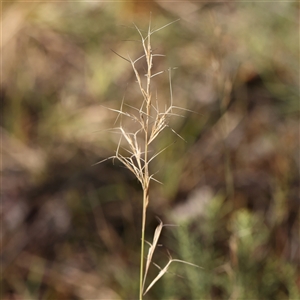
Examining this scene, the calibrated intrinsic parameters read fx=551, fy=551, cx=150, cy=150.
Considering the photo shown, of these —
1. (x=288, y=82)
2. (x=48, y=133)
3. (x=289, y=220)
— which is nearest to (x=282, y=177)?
(x=289, y=220)

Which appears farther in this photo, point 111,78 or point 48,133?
point 111,78

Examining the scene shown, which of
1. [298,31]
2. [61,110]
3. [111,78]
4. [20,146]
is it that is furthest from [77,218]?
[298,31]

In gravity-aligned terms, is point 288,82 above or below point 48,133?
above

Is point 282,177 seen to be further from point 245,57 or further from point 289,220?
point 245,57

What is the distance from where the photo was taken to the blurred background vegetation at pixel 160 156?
2098 millimetres

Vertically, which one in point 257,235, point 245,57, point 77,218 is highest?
point 245,57

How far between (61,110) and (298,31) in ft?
4.66

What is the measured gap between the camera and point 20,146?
9.82 ft

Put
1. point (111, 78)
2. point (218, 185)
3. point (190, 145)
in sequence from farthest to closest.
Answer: point (111, 78), point (190, 145), point (218, 185)

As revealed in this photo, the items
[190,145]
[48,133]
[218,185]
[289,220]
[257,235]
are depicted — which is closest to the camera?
[257,235]

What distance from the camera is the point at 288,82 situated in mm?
3008

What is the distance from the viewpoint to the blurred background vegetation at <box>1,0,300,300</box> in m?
2.10

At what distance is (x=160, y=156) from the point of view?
278 centimetres

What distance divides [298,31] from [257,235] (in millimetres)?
1489
